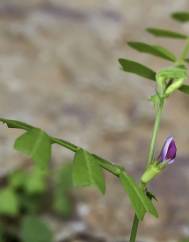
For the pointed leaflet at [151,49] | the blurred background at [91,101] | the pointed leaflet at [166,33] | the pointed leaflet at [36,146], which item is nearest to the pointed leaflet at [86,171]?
the pointed leaflet at [36,146]

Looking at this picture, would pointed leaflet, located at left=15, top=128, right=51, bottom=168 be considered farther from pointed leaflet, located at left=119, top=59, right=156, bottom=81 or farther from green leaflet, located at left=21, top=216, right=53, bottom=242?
green leaflet, located at left=21, top=216, right=53, bottom=242

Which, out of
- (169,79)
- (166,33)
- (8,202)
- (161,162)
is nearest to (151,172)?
(161,162)

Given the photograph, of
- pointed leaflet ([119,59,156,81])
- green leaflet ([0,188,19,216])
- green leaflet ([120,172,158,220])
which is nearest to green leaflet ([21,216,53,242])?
green leaflet ([0,188,19,216])

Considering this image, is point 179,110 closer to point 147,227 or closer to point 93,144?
point 93,144

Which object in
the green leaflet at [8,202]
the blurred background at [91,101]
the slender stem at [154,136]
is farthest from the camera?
the blurred background at [91,101]

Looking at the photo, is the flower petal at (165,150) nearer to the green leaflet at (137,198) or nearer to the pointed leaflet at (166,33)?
the green leaflet at (137,198)
